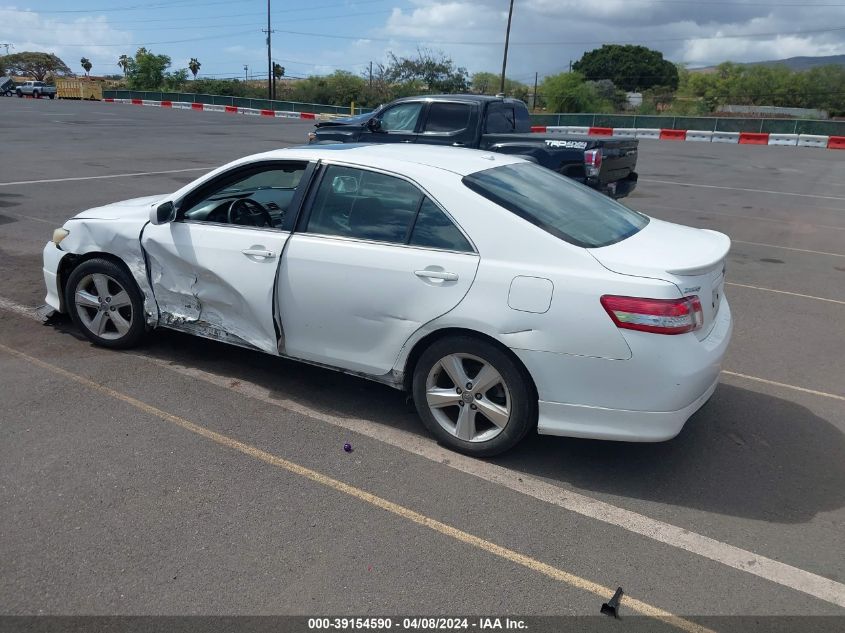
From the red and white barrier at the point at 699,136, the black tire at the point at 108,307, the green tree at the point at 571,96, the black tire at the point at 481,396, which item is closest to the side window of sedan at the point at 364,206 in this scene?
the black tire at the point at 481,396

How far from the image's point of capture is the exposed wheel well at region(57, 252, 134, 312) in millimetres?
5203

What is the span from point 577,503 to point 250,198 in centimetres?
315

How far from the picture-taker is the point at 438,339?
4.02 meters

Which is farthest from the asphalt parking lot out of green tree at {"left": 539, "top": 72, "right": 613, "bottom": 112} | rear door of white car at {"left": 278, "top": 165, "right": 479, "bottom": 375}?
green tree at {"left": 539, "top": 72, "right": 613, "bottom": 112}

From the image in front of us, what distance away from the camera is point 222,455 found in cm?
400

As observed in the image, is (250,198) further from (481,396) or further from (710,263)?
(710,263)

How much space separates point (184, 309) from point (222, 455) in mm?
1387

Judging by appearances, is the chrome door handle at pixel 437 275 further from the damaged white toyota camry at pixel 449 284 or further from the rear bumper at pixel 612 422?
the rear bumper at pixel 612 422

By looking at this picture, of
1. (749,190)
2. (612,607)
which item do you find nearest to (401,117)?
(749,190)

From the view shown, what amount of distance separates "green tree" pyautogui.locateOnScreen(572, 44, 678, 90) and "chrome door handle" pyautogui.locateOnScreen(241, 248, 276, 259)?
11160 cm

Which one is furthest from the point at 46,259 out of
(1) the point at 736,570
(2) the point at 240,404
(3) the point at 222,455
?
(1) the point at 736,570

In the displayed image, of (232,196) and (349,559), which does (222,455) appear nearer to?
(349,559)

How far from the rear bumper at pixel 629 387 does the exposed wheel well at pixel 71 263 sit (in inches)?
121

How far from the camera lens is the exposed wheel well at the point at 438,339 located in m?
3.80
